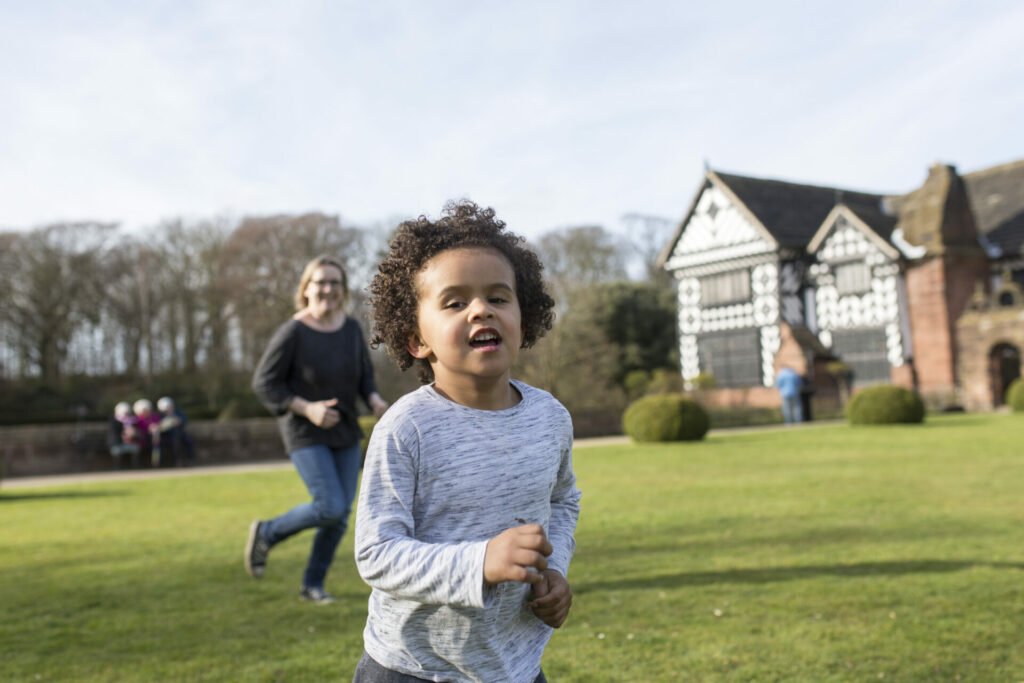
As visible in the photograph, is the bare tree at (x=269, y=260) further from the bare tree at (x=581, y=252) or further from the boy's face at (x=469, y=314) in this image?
the boy's face at (x=469, y=314)

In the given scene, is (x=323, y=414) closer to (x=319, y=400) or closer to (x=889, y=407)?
(x=319, y=400)

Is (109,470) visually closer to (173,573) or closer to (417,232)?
(173,573)

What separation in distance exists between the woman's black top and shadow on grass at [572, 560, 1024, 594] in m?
1.83

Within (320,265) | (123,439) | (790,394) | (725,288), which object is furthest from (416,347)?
(725,288)

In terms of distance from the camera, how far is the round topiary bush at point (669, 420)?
20.1 metres

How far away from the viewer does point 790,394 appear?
2669 cm

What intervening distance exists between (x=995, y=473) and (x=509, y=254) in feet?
36.4

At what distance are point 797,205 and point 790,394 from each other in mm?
13263

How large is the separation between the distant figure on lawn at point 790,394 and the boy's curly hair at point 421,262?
25355 millimetres

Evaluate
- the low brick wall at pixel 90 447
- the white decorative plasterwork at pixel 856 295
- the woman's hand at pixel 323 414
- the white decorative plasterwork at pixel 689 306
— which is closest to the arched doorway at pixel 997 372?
the white decorative plasterwork at pixel 856 295

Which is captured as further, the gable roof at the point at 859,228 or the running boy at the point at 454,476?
the gable roof at the point at 859,228

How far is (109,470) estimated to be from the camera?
73.6 ft

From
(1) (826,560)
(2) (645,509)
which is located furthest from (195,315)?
(1) (826,560)

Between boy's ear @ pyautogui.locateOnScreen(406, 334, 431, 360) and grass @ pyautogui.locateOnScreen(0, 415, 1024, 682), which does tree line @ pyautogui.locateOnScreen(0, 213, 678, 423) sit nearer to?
grass @ pyautogui.locateOnScreen(0, 415, 1024, 682)
